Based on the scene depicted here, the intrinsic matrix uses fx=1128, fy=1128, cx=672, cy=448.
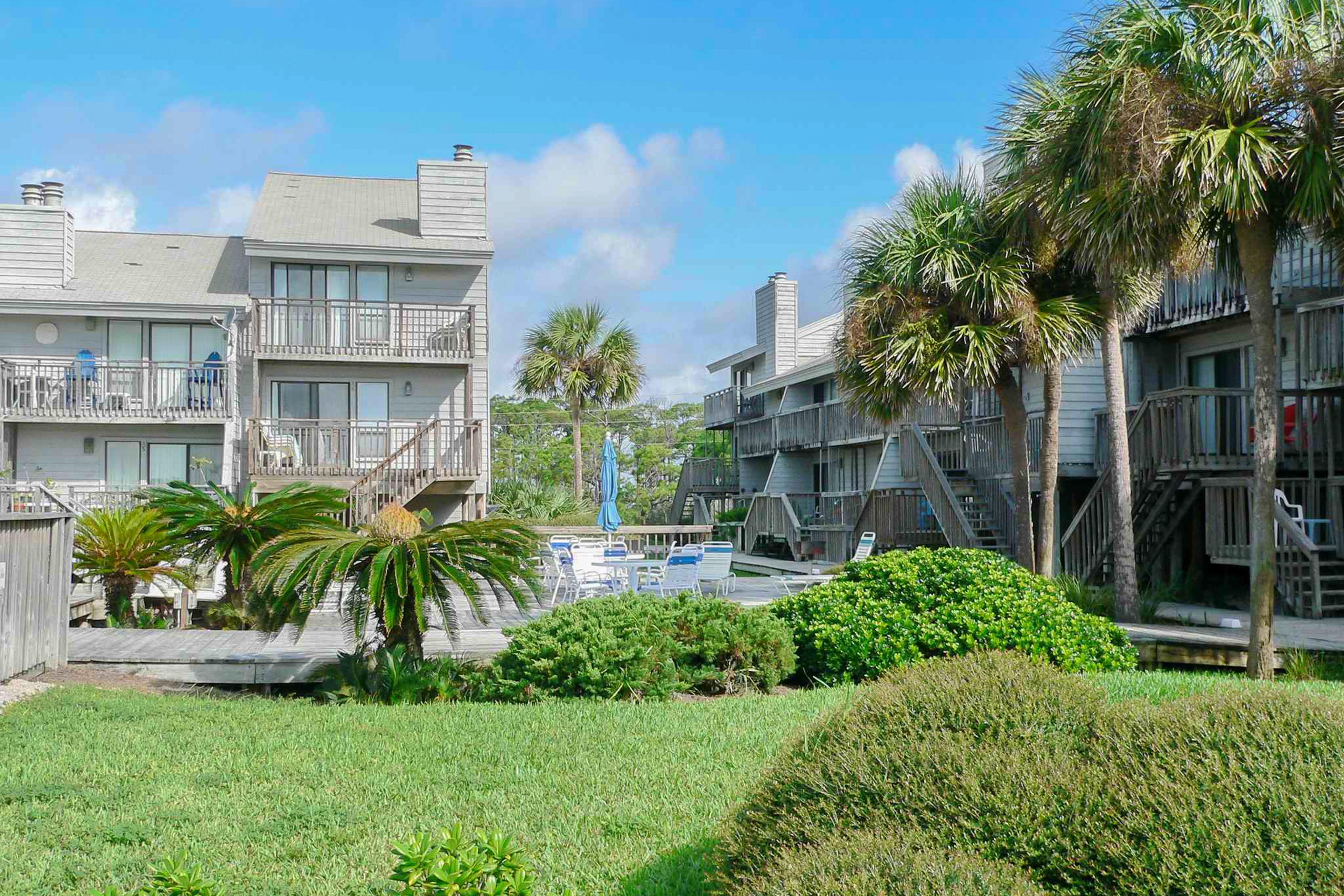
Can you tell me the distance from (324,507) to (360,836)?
8.86 meters

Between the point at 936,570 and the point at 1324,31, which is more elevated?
the point at 1324,31

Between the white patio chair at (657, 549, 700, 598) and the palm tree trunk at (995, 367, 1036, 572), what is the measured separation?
4.90 m

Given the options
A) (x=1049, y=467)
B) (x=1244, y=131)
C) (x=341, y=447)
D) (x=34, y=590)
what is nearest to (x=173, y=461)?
(x=341, y=447)

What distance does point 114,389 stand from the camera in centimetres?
2528

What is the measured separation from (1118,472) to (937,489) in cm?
786

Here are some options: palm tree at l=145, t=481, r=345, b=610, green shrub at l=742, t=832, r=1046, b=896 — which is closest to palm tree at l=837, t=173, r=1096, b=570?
palm tree at l=145, t=481, r=345, b=610

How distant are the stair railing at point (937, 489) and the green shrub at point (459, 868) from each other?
17.7 m

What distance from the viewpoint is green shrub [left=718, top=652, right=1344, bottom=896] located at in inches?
109

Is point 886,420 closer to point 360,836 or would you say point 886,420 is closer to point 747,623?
point 747,623

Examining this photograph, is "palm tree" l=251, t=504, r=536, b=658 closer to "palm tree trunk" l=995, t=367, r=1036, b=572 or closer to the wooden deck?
the wooden deck

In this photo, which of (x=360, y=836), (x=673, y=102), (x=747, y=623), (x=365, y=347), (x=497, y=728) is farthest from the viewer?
(x=365, y=347)

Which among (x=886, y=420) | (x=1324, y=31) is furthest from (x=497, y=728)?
(x=886, y=420)

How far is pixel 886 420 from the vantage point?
16.9m

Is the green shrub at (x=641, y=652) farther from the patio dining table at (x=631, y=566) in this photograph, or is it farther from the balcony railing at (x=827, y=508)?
the balcony railing at (x=827, y=508)
